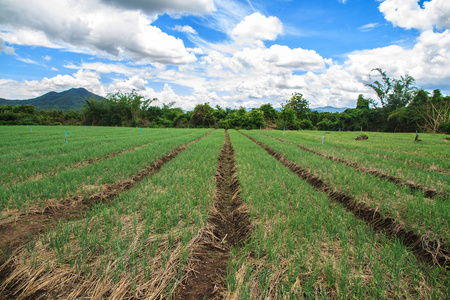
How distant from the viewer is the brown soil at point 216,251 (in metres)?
1.99

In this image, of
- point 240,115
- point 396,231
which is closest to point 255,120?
point 240,115

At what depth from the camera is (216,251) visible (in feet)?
8.81

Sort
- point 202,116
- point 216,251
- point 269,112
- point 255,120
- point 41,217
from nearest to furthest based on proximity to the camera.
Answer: point 216,251 → point 41,217 → point 255,120 → point 202,116 → point 269,112

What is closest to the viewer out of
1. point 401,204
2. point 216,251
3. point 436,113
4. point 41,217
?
point 216,251

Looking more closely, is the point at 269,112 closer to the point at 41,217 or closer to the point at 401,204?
the point at 401,204

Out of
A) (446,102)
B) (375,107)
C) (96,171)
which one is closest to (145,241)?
(96,171)

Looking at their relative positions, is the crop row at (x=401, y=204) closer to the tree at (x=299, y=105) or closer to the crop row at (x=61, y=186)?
the crop row at (x=61, y=186)

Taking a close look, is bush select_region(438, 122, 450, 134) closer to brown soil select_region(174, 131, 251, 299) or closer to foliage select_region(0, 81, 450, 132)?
foliage select_region(0, 81, 450, 132)

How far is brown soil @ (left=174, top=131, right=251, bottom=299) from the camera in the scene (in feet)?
6.54

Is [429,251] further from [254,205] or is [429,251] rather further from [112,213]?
[112,213]

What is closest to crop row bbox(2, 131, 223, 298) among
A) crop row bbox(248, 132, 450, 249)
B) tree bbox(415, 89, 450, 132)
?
crop row bbox(248, 132, 450, 249)

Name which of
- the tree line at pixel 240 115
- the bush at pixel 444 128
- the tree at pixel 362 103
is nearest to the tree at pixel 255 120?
the tree line at pixel 240 115

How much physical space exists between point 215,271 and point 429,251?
7.95ft

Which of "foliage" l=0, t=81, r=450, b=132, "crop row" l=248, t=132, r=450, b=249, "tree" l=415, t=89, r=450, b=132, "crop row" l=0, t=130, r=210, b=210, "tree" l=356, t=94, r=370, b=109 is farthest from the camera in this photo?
"tree" l=356, t=94, r=370, b=109
